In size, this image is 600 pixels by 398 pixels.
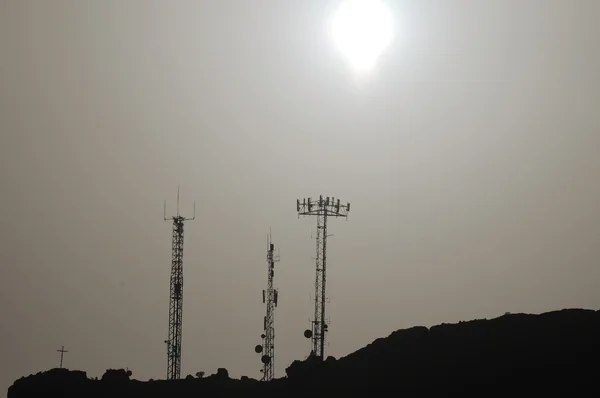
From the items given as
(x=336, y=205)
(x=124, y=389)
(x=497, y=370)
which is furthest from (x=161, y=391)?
(x=497, y=370)

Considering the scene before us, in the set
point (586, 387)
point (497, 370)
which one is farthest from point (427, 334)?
point (586, 387)

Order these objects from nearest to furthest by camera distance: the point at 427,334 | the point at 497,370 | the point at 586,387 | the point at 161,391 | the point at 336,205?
1. the point at 586,387
2. the point at 497,370
3. the point at 427,334
4. the point at 161,391
5. the point at 336,205

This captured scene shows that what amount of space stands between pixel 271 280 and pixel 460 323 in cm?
2461

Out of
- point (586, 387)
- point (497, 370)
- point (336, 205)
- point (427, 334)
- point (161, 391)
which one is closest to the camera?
point (586, 387)

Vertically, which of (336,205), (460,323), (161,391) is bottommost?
(161,391)

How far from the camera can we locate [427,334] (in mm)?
73375

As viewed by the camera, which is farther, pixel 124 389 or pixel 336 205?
pixel 336 205

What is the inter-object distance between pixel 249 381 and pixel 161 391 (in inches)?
263

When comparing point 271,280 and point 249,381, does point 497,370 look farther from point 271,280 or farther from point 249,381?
point 271,280

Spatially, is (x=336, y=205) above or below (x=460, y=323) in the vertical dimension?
above

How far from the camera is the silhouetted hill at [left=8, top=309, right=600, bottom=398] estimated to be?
65312mm

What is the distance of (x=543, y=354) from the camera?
67.1 m

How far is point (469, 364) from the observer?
68.9 meters

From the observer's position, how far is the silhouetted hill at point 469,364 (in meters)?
65.3
